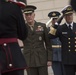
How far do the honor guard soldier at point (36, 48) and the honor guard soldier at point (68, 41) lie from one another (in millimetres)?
188

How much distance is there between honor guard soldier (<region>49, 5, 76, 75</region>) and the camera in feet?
23.8

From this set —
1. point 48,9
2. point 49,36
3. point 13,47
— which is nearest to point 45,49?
point 49,36

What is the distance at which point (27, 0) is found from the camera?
14531 mm

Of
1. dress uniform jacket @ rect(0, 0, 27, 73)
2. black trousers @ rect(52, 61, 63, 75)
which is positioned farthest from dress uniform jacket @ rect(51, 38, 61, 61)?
dress uniform jacket @ rect(0, 0, 27, 73)

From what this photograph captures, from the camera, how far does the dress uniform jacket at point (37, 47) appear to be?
735 cm

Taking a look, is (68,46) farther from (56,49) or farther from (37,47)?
(56,49)

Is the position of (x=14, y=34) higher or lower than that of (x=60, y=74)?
higher

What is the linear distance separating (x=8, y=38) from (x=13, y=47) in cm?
13

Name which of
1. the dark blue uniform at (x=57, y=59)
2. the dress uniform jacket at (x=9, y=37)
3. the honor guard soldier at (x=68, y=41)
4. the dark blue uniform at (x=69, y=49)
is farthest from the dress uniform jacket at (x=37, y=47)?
the dress uniform jacket at (x=9, y=37)

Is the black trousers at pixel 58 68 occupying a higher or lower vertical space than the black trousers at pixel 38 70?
lower

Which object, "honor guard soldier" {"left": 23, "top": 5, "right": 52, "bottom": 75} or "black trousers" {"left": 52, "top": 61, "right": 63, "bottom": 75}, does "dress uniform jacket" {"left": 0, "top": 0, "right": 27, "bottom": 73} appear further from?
"black trousers" {"left": 52, "top": 61, "right": 63, "bottom": 75}

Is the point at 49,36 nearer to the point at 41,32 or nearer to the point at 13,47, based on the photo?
the point at 41,32

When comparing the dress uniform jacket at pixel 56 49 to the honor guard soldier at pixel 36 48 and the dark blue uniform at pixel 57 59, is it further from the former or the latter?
the honor guard soldier at pixel 36 48

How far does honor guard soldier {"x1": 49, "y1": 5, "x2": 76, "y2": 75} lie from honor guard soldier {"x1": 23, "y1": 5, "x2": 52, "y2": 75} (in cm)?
19
